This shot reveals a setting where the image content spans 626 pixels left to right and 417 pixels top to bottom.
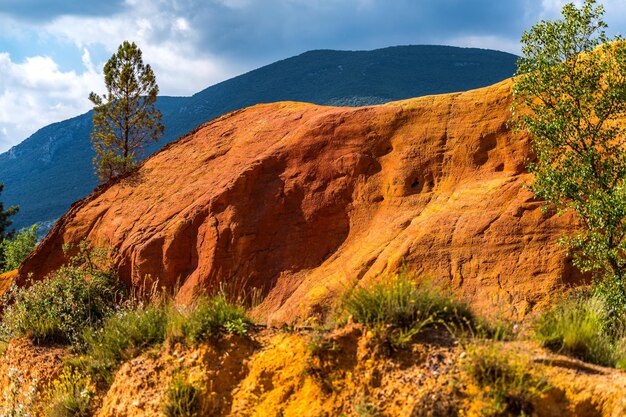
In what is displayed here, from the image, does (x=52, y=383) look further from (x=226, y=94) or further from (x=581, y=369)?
(x=226, y=94)

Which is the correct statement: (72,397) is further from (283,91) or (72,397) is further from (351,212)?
(283,91)

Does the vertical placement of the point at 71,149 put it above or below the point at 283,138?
above

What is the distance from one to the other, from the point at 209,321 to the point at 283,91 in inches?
6287

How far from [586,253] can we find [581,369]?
5589mm

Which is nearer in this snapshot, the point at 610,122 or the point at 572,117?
the point at 572,117

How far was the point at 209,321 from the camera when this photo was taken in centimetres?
738

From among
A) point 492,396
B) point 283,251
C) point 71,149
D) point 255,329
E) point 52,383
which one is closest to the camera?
point 492,396

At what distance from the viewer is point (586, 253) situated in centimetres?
1088

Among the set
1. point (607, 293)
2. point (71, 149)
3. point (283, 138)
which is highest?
point (71, 149)

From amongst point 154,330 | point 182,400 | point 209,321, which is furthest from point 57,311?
point 182,400

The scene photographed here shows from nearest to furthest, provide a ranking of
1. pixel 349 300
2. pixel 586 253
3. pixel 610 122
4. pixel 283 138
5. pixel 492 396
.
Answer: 1. pixel 492 396
2. pixel 349 300
3. pixel 586 253
4. pixel 610 122
5. pixel 283 138

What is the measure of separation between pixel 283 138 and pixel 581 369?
1267cm

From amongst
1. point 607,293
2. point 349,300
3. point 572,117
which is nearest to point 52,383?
point 349,300

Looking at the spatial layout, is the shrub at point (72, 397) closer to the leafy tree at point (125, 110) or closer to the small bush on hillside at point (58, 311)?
the small bush on hillside at point (58, 311)
